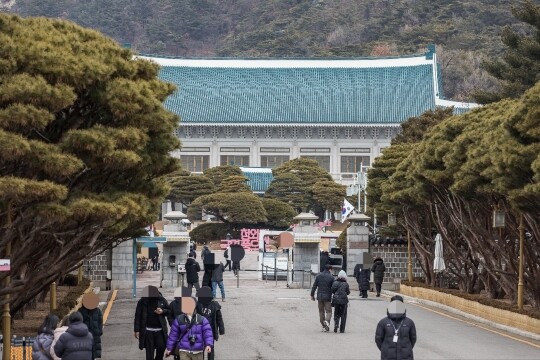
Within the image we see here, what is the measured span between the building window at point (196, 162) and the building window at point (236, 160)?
1304 millimetres

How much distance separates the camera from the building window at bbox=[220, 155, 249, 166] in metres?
122

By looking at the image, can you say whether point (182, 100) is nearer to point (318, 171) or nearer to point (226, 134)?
point (226, 134)

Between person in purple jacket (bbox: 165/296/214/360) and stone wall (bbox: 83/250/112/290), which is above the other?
stone wall (bbox: 83/250/112/290)

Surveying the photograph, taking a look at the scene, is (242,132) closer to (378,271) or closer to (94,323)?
(378,271)

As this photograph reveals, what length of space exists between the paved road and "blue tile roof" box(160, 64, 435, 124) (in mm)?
77410

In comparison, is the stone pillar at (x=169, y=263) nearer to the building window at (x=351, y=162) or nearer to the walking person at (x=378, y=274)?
the walking person at (x=378, y=274)

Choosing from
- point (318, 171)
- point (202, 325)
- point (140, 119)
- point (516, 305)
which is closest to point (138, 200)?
point (140, 119)

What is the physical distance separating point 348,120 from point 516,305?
83868mm

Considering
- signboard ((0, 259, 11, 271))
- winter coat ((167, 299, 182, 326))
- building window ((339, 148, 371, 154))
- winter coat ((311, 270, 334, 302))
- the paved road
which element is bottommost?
the paved road

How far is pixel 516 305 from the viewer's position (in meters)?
36.5

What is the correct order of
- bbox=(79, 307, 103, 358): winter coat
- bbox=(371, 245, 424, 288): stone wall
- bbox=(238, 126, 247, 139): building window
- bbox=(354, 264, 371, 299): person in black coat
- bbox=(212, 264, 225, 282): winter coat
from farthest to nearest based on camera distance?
1. bbox=(238, 126, 247, 139): building window
2. bbox=(371, 245, 424, 288): stone wall
3. bbox=(354, 264, 371, 299): person in black coat
4. bbox=(212, 264, 225, 282): winter coat
5. bbox=(79, 307, 103, 358): winter coat

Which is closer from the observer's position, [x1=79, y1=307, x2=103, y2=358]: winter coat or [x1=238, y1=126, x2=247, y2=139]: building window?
[x1=79, y1=307, x2=103, y2=358]: winter coat

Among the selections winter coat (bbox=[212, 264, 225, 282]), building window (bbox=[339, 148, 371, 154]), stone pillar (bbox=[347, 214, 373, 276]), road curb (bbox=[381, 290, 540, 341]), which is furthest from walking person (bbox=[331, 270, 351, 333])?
building window (bbox=[339, 148, 371, 154])

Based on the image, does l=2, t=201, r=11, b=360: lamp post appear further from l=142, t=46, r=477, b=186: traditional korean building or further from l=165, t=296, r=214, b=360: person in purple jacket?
l=142, t=46, r=477, b=186: traditional korean building
